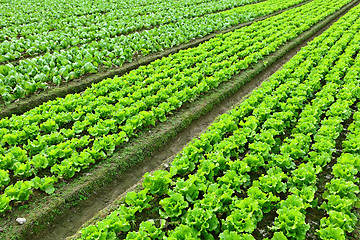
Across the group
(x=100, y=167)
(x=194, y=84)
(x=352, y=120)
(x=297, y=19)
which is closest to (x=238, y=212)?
(x=100, y=167)

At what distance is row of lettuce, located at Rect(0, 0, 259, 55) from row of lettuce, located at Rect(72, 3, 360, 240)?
10813mm

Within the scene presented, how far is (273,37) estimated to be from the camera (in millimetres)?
16000

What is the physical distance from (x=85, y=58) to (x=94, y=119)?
5540 mm

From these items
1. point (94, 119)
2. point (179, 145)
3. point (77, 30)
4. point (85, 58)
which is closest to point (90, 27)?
point (77, 30)

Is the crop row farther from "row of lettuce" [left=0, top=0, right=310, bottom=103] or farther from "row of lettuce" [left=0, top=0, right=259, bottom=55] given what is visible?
"row of lettuce" [left=0, top=0, right=310, bottom=103]

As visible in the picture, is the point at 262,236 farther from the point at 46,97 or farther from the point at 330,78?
the point at 46,97

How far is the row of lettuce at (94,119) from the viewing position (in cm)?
627

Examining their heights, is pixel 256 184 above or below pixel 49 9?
below

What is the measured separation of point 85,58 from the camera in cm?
1242

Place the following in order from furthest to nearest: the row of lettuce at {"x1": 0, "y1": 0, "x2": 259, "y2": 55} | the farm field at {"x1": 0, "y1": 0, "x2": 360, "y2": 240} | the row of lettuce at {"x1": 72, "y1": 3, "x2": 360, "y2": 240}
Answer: the row of lettuce at {"x1": 0, "y1": 0, "x2": 259, "y2": 55}
the farm field at {"x1": 0, "y1": 0, "x2": 360, "y2": 240}
the row of lettuce at {"x1": 72, "y1": 3, "x2": 360, "y2": 240}

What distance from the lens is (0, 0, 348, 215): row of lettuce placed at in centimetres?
627

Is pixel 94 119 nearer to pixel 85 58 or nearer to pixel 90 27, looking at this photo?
pixel 85 58

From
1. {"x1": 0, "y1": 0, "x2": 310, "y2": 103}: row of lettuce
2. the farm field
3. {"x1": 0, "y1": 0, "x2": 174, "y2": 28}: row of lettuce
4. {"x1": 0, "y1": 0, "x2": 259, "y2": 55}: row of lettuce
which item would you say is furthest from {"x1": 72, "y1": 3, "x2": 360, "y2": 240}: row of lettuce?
{"x1": 0, "y1": 0, "x2": 174, "y2": 28}: row of lettuce

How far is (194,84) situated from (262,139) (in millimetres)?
4600
